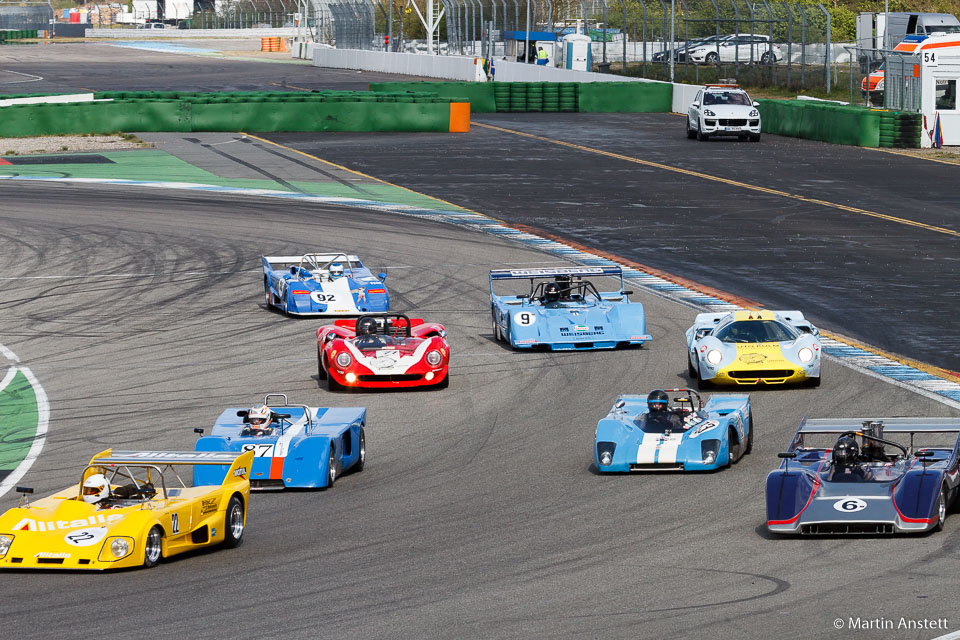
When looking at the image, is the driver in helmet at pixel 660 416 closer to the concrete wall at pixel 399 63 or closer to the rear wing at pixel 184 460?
the rear wing at pixel 184 460

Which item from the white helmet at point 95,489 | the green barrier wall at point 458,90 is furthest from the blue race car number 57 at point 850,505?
the green barrier wall at point 458,90

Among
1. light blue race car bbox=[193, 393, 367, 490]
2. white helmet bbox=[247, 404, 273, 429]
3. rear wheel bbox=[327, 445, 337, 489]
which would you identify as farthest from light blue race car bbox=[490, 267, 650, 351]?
rear wheel bbox=[327, 445, 337, 489]

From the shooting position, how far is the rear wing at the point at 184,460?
45.8 feet

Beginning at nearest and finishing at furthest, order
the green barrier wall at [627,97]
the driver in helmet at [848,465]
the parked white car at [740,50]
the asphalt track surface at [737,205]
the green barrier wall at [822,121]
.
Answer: the driver in helmet at [848,465], the asphalt track surface at [737,205], the green barrier wall at [822,121], the parked white car at [740,50], the green barrier wall at [627,97]

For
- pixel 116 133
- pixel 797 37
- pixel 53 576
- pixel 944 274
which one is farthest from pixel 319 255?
pixel 797 37

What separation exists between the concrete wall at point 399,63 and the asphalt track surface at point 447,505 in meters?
57.3

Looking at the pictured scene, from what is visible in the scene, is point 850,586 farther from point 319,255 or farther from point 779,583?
point 319,255

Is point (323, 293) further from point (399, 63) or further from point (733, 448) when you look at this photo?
point (399, 63)

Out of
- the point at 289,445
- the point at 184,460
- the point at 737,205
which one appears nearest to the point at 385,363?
the point at 289,445

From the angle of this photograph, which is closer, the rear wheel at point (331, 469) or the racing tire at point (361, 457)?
the rear wheel at point (331, 469)

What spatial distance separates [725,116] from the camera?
180 ft

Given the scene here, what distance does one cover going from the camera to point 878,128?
5250cm

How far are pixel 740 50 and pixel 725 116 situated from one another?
50.3 ft

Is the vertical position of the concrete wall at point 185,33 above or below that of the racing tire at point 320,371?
above
